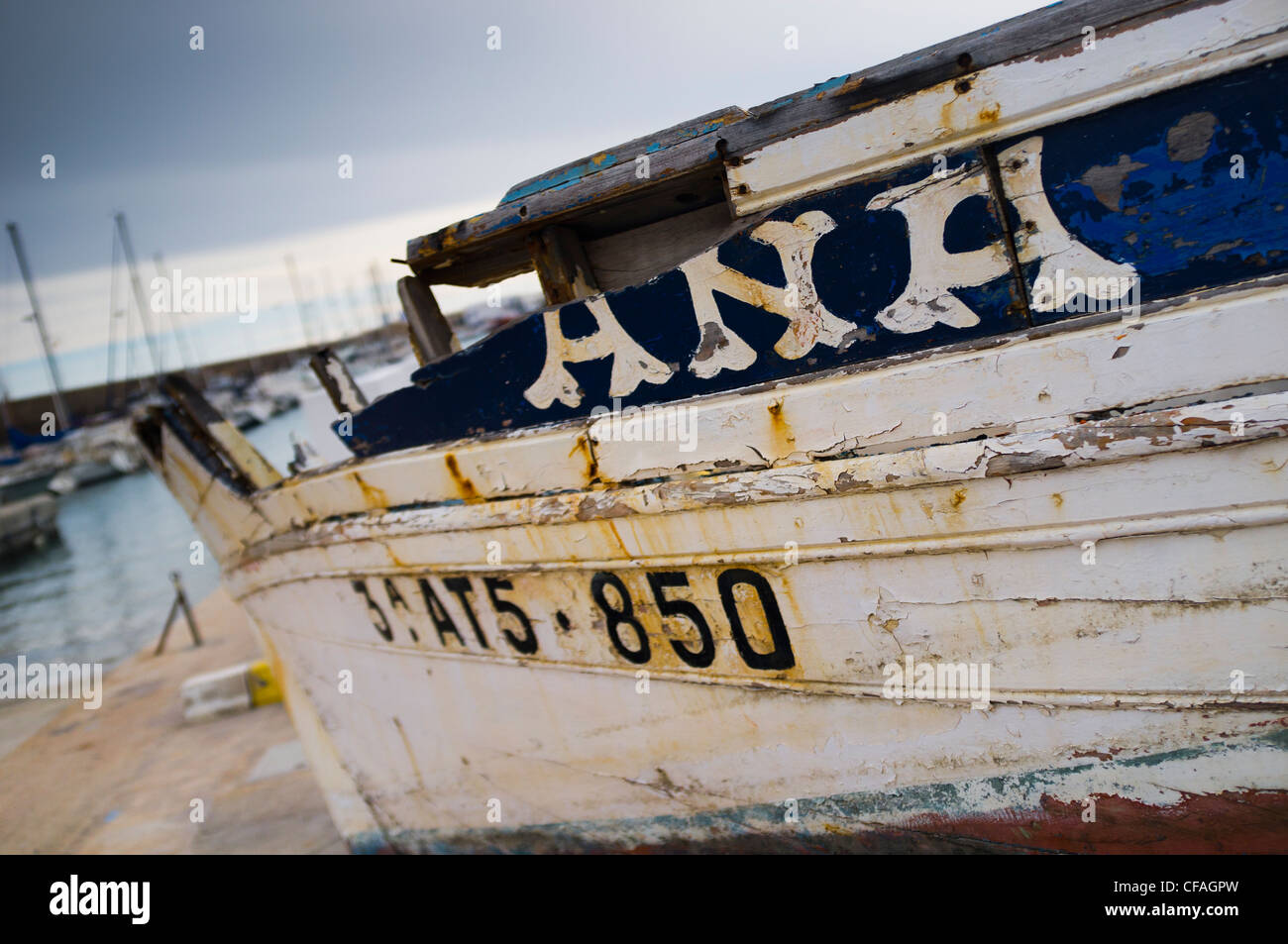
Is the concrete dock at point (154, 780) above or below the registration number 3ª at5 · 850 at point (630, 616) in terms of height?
below

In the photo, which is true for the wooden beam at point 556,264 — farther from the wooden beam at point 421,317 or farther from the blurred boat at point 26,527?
A: the blurred boat at point 26,527

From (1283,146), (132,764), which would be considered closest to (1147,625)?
(1283,146)

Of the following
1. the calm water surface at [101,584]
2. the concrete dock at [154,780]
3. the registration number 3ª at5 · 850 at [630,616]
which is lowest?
the calm water surface at [101,584]

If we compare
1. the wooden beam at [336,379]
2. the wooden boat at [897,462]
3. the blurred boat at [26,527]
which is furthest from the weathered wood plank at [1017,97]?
the blurred boat at [26,527]

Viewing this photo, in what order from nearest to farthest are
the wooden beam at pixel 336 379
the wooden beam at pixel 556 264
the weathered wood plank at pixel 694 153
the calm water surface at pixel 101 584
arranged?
the weathered wood plank at pixel 694 153
the wooden beam at pixel 556 264
the wooden beam at pixel 336 379
the calm water surface at pixel 101 584

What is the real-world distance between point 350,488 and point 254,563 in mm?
1065

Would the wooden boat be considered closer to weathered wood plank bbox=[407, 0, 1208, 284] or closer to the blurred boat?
weathered wood plank bbox=[407, 0, 1208, 284]

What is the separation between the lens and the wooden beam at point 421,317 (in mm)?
2680

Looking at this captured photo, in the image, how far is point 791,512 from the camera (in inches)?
76.3

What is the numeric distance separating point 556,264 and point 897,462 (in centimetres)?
121

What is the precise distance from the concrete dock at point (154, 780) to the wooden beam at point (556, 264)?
339 centimetres

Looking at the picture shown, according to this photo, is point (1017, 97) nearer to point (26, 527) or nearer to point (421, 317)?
point (421, 317)

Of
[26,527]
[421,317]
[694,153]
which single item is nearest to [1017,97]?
[694,153]
